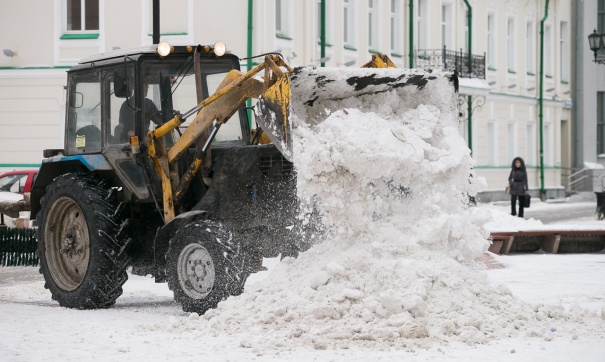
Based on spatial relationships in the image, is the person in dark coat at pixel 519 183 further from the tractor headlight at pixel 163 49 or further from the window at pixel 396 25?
the tractor headlight at pixel 163 49

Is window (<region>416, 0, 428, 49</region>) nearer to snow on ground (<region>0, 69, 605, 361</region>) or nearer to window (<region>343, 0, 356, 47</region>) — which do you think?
window (<region>343, 0, 356, 47</region>)

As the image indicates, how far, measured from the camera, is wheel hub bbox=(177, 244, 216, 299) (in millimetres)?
11289

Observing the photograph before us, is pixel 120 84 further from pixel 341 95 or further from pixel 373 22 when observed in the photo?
pixel 373 22

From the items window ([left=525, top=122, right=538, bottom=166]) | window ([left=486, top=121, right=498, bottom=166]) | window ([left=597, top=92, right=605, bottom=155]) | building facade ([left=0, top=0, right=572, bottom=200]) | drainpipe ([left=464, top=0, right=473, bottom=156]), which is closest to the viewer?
building facade ([left=0, top=0, right=572, bottom=200])

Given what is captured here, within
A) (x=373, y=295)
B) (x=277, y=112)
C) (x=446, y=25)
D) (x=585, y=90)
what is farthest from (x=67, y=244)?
(x=585, y=90)

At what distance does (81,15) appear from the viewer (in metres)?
31.3

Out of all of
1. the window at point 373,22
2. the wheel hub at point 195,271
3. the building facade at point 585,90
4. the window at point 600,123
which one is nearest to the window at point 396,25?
the window at point 373,22

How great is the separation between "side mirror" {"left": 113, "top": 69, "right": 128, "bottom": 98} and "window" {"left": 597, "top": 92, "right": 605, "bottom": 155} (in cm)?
3993

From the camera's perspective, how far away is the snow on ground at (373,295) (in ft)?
30.4

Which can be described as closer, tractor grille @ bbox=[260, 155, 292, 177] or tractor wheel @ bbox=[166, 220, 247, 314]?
tractor wheel @ bbox=[166, 220, 247, 314]

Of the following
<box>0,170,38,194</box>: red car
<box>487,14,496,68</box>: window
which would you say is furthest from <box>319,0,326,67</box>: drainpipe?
<box>487,14,496,68</box>: window

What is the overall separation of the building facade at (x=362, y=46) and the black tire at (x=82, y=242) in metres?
16.1

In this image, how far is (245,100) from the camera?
38.4 ft

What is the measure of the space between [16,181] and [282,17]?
27.9 feet
